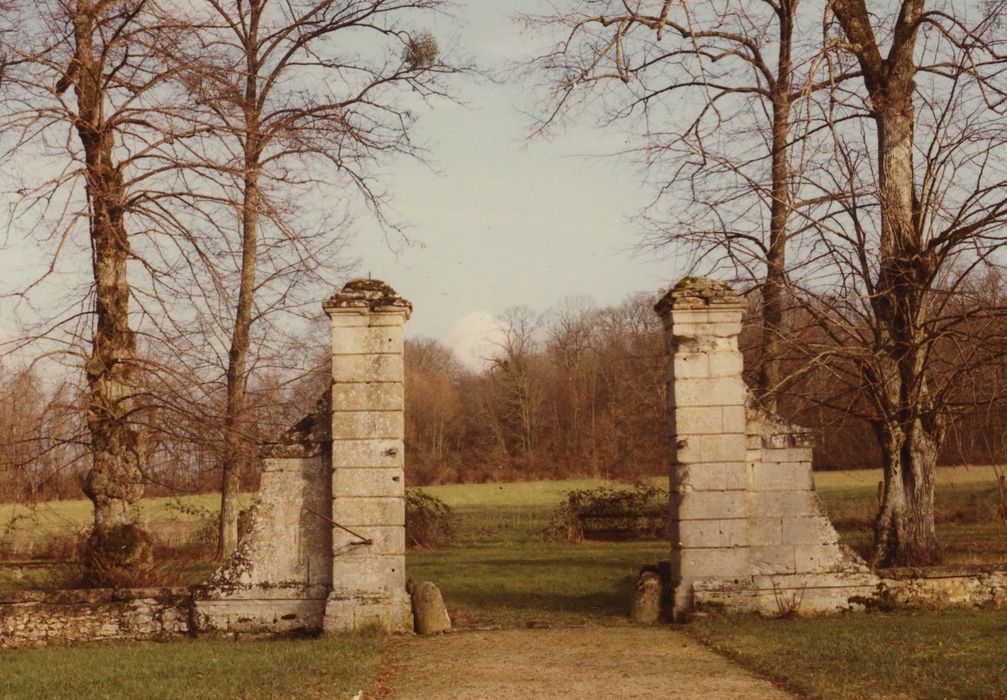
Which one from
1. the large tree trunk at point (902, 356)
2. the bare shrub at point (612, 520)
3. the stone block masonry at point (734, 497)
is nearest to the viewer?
the stone block masonry at point (734, 497)

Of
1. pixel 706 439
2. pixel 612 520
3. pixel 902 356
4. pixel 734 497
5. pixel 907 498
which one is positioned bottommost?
pixel 612 520

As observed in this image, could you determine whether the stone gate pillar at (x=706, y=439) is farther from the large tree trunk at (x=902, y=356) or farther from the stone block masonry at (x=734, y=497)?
the large tree trunk at (x=902, y=356)

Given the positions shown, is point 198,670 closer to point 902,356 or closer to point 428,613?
point 428,613

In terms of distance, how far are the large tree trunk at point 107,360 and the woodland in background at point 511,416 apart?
25cm

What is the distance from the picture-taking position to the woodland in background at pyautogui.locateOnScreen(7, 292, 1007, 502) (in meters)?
9.99

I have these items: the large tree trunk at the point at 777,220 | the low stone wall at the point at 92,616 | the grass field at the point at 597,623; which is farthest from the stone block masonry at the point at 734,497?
the low stone wall at the point at 92,616

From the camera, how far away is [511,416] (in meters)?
41.5

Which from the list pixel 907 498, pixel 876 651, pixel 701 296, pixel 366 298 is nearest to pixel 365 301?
pixel 366 298

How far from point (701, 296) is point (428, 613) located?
12.7ft

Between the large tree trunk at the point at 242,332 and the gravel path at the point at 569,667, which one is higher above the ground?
the large tree trunk at the point at 242,332

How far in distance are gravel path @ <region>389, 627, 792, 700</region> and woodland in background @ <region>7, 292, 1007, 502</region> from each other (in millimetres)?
3598

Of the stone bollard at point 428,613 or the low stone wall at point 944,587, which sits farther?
the low stone wall at point 944,587

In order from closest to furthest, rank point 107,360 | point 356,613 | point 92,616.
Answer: point 356,613, point 92,616, point 107,360

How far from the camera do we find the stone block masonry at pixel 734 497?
937cm
